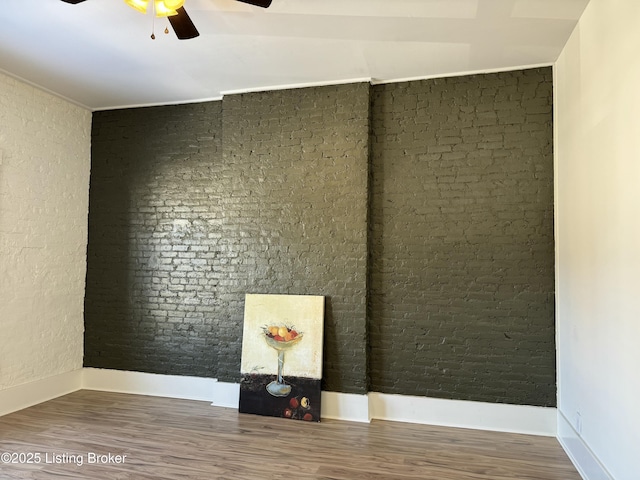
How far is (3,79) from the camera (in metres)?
3.96

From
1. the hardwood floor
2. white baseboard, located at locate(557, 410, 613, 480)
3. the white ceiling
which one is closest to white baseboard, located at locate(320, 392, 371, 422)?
the hardwood floor

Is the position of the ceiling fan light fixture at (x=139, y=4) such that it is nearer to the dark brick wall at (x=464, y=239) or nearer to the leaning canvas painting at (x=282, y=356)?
the dark brick wall at (x=464, y=239)

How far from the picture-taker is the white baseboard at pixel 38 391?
3.93 meters

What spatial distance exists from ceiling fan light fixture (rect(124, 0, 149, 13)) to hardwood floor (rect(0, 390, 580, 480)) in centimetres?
295

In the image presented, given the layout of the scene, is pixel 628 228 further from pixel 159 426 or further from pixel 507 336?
pixel 159 426

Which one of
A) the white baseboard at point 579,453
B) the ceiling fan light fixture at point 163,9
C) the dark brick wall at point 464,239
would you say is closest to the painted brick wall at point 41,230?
the ceiling fan light fixture at point 163,9

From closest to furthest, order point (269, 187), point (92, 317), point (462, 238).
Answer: point (462, 238)
point (269, 187)
point (92, 317)

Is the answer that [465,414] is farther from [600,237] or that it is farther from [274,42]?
[274,42]

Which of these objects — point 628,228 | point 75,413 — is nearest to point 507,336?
point 628,228

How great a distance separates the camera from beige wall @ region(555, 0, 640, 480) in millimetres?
2174

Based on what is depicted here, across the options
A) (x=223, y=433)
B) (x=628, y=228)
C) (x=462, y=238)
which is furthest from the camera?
(x=462, y=238)

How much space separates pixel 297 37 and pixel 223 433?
3162 mm

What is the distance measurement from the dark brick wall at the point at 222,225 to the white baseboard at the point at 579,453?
1.58m

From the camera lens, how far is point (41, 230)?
4.33 meters
